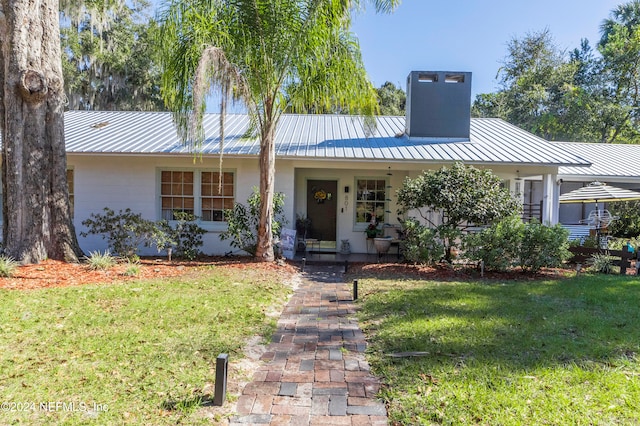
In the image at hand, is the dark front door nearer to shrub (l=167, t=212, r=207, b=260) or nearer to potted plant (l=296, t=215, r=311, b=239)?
potted plant (l=296, t=215, r=311, b=239)

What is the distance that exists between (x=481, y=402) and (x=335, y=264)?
6636 mm

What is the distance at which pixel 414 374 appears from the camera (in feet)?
10.6

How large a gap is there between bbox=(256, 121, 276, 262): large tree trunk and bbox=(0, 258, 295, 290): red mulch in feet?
1.10

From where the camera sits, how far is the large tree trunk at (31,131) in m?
7.03

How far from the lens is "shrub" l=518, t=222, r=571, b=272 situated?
7.66 m

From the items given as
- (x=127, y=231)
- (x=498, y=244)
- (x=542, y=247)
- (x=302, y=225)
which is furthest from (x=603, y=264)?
(x=127, y=231)

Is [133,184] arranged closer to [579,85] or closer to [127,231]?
[127,231]

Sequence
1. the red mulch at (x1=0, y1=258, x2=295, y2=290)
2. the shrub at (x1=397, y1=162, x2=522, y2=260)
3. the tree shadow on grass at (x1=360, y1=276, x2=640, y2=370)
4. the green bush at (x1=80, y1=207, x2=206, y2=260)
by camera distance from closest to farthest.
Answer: the tree shadow on grass at (x1=360, y1=276, x2=640, y2=370) → the red mulch at (x1=0, y1=258, x2=295, y2=290) → the shrub at (x1=397, y1=162, x2=522, y2=260) → the green bush at (x1=80, y1=207, x2=206, y2=260)

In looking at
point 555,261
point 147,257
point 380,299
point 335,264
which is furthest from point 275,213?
point 555,261

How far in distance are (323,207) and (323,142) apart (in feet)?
6.61

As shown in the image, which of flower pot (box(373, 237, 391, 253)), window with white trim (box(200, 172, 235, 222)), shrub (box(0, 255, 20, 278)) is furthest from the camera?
window with white trim (box(200, 172, 235, 222))

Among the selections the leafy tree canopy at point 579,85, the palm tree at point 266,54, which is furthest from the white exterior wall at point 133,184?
the leafy tree canopy at point 579,85

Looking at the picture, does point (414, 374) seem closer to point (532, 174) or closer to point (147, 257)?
point (147, 257)

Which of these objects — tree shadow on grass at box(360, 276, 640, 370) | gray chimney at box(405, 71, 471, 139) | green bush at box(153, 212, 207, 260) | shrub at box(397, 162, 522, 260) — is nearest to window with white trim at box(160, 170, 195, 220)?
green bush at box(153, 212, 207, 260)
